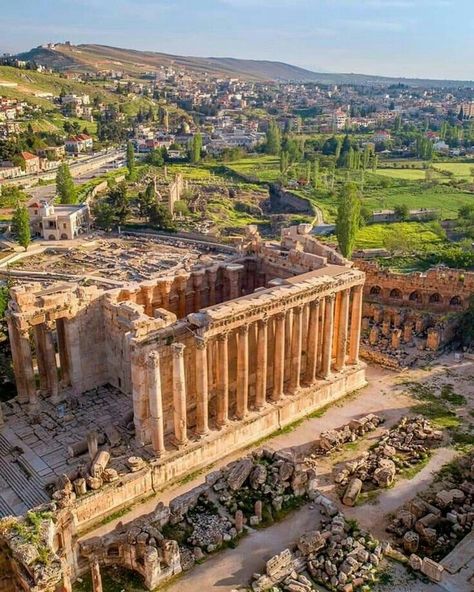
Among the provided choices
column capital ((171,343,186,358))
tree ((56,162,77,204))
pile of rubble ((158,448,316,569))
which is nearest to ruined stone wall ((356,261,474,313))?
pile of rubble ((158,448,316,569))

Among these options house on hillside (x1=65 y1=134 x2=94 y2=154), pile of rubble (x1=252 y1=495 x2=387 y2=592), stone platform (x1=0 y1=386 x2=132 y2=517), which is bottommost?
pile of rubble (x1=252 y1=495 x2=387 y2=592)

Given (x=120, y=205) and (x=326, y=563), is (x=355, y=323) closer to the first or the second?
(x=326, y=563)

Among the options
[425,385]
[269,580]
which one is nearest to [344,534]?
[269,580]

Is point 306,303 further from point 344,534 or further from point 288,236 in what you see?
point 344,534

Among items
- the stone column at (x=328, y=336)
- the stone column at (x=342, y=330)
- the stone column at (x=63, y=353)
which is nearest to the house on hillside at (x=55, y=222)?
the stone column at (x=63, y=353)

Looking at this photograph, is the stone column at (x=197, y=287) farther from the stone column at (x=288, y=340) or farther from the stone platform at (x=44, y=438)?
the stone platform at (x=44, y=438)

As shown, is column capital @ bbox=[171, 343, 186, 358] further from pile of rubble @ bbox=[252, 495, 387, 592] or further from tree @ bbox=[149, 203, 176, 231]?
tree @ bbox=[149, 203, 176, 231]

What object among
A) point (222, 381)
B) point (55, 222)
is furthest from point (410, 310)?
point (55, 222)
